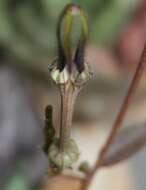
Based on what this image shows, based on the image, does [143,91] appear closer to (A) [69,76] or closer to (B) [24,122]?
(B) [24,122]

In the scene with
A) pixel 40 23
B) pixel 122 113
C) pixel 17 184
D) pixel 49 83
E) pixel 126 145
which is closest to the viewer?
pixel 122 113

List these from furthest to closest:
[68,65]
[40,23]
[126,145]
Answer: [40,23] → [126,145] → [68,65]

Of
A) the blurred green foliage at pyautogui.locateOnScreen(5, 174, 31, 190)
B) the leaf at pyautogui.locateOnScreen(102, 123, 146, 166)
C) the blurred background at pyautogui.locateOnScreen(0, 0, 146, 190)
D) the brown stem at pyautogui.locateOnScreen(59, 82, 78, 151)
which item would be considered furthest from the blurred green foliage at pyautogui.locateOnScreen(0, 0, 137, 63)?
the brown stem at pyautogui.locateOnScreen(59, 82, 78, 151)

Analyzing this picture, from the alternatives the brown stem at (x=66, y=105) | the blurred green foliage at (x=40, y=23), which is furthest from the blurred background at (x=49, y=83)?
the brown stem at (x=66, y=105)

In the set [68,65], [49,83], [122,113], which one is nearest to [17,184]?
[49,83]

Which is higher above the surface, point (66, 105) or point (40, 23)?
point (40, 23)

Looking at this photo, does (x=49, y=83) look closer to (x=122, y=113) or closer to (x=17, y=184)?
(x=17, y=184)

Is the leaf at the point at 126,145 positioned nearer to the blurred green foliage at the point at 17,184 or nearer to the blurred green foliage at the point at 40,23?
the blurred green foliage at the point at 17,184

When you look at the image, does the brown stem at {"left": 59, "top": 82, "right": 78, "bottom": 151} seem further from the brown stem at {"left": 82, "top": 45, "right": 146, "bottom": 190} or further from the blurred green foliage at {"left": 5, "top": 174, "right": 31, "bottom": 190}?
the blurred green foliage at {"left": 5, "top": 174, "right": 31, "bottom": 190}
